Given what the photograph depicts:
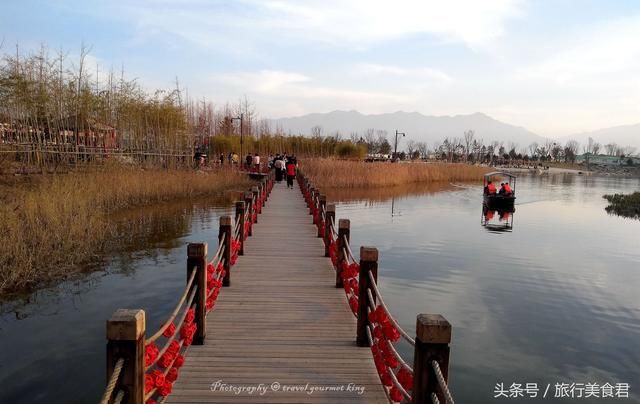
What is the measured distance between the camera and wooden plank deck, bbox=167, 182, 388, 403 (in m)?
3.78

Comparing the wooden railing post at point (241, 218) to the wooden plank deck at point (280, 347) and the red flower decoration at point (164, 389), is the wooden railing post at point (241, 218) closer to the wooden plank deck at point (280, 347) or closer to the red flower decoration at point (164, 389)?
the wooden plank deck at point (280, 347)

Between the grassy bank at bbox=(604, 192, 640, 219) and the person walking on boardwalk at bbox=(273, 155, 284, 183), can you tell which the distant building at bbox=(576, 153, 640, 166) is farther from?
the person walking on boardwalk at bbox=(273, 155, 284, 183)

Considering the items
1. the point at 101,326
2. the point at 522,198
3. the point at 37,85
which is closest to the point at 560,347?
the point at 101,326

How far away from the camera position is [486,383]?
6070 millimetres

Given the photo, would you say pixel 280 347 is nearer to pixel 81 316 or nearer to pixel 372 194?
pixel 81 316

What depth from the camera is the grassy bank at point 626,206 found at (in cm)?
2412

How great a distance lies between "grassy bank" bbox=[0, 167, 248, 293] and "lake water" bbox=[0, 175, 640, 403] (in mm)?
586

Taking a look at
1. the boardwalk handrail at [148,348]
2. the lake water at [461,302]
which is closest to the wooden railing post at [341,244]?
the lake water at [461,302]

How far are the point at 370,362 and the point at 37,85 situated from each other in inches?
791

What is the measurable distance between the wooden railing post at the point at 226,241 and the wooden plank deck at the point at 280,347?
0.16 m

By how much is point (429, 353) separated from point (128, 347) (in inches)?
71.5

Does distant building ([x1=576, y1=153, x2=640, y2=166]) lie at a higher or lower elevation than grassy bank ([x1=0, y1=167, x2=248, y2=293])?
higher

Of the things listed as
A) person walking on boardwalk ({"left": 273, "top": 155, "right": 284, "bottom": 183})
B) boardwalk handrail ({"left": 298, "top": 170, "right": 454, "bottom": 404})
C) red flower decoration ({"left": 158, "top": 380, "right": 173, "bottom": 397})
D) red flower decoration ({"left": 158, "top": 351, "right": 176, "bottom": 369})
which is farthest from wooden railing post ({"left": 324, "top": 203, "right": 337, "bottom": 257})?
person walking on boardwalk ({"left": 273, "top": 155, "right": 284, "bottom": 183})

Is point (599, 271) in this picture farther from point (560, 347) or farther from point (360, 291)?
point (360, 291)
